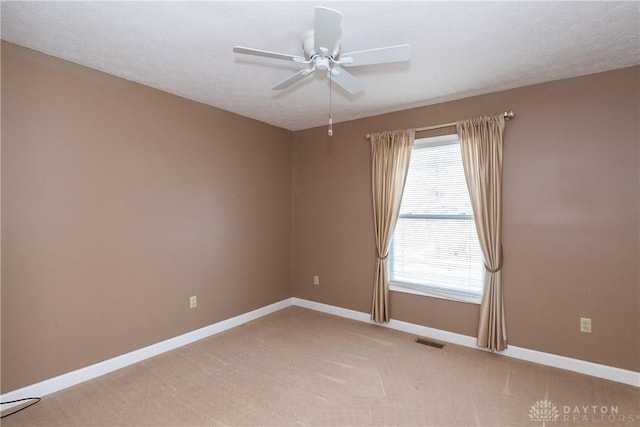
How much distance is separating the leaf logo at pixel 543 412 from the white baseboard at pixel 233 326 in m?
0.69

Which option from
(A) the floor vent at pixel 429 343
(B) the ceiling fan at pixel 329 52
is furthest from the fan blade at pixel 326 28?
(A) the floor vent at pixel 429 343

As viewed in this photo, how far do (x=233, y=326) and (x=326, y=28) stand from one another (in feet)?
11.2

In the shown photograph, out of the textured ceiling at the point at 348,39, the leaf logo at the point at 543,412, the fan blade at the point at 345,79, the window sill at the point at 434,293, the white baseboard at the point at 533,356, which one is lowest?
the leaf logo at the point at 543,412

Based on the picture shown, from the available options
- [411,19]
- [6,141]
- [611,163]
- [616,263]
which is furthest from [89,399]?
[611,163]

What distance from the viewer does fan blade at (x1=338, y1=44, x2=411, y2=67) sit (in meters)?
1.94

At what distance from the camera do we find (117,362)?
2.89 m

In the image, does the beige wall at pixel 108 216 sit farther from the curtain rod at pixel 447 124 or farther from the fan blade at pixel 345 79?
the curtain rod at pixel 447 124

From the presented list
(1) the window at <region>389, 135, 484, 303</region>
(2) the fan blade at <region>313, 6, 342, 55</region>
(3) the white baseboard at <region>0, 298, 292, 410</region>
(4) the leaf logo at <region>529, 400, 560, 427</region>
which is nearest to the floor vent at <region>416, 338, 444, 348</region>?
(1) the window at <region>389, 135, 484, 303</region>

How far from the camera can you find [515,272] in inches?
124

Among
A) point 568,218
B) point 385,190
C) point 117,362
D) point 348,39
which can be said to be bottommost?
point 117,362

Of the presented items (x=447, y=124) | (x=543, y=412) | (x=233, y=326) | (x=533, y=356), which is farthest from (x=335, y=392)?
(x=447, y=124)

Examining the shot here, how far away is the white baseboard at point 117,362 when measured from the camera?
2.42 meters

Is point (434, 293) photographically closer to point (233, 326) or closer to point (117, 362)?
point (233, 326)

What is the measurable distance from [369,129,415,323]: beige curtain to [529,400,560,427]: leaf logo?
1.69m
